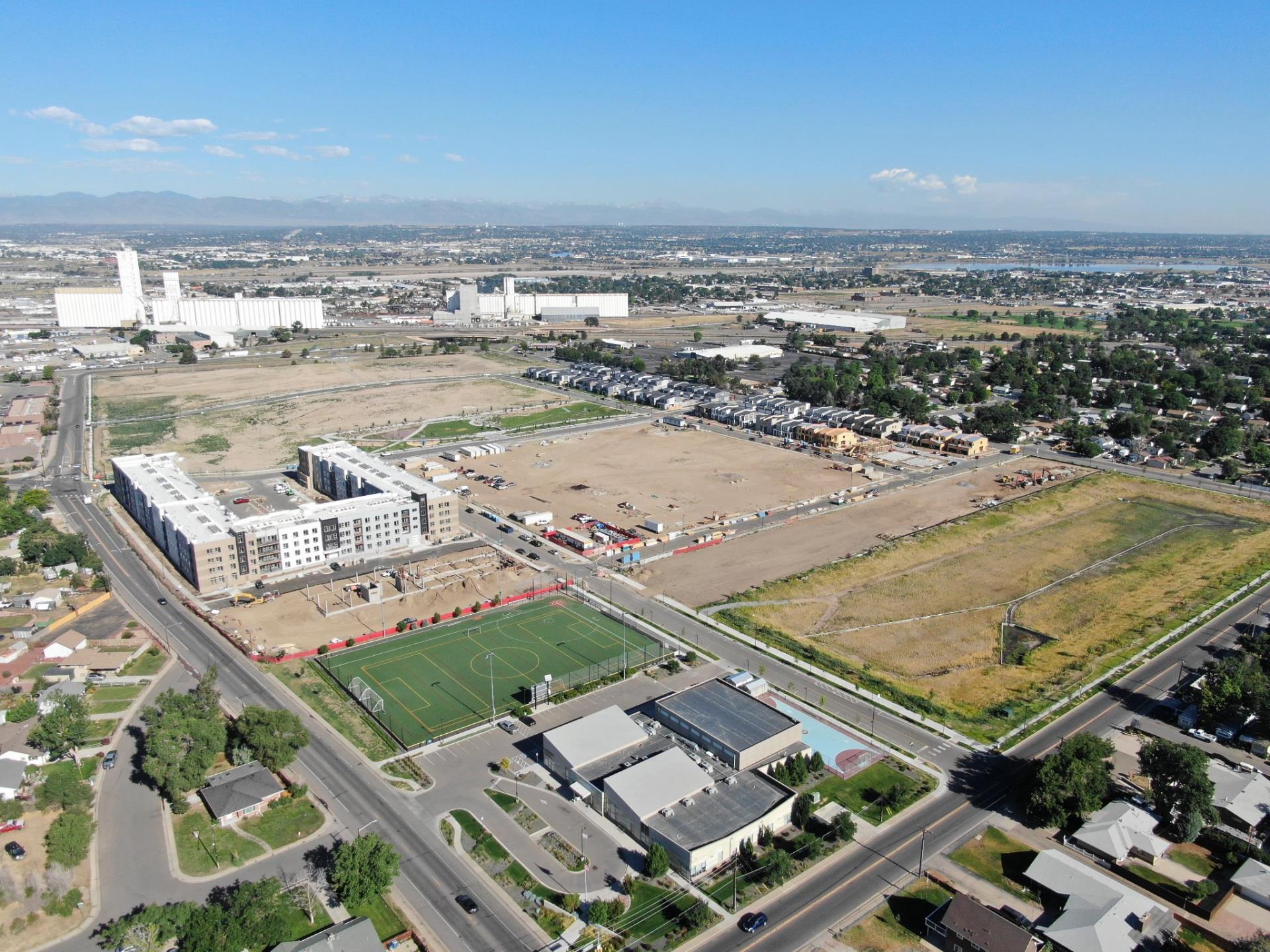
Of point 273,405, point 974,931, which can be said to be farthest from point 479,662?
point 273,405

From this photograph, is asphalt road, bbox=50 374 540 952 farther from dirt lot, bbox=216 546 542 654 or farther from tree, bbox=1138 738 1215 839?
tree, bbox=1138 738 1215 839

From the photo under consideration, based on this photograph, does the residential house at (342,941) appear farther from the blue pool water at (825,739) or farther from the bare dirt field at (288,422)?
the bare dirt field at (288,422)

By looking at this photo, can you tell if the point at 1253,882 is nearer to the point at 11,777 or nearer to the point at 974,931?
the point at 974,931

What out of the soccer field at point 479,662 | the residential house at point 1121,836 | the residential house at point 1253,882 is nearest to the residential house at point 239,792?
the soccer field at point 479,662

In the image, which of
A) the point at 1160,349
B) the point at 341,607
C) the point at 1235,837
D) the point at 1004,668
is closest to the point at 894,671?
the point at 1004,668

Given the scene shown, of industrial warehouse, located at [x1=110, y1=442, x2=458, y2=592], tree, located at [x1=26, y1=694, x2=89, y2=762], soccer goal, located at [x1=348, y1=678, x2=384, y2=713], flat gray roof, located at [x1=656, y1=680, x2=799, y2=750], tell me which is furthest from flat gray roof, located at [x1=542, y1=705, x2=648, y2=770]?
industrial warehouse, located at [x1=110, y1=442, x2=458, y2=592]
